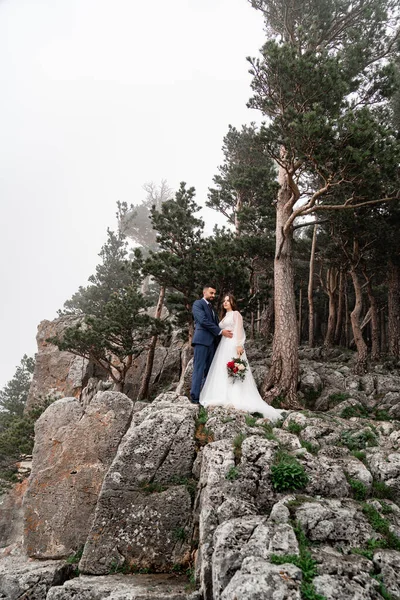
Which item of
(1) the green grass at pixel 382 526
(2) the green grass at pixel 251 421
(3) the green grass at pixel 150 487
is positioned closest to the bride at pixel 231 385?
(2) the green grass at pixel 251 421

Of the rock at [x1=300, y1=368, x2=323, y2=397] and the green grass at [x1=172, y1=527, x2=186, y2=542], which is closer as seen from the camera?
the green grass at [x1=172, y1=527, x2=186, y2=542]

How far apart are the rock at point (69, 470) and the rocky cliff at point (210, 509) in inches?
1.1

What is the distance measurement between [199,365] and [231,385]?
2.89ft

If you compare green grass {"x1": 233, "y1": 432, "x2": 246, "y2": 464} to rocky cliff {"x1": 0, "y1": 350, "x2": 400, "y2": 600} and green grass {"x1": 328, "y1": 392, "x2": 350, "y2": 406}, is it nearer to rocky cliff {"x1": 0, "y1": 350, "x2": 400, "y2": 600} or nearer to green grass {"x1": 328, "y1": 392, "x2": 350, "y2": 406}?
rocky cliff {"x1": 0, "y1": 350, "x2": 400, "y2": 600}

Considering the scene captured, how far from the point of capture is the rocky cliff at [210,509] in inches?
155

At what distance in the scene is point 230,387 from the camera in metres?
8.19

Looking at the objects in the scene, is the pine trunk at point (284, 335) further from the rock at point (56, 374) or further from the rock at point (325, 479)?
the rock at point (56, 374)

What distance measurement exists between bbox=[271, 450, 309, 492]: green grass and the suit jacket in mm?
3600

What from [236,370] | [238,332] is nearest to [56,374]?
[238,332]

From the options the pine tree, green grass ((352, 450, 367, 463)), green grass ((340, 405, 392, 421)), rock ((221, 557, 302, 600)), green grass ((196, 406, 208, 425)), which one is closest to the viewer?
rock ((221, 557, 302, 600))

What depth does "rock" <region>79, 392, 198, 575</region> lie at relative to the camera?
5.86m

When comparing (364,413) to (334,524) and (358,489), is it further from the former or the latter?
(334,524)

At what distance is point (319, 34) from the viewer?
13.5m

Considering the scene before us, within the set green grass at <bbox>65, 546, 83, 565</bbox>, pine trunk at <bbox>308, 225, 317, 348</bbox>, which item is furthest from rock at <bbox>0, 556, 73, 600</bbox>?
pine trunk at <bbox>308, 225, 317, 348</bbox>
